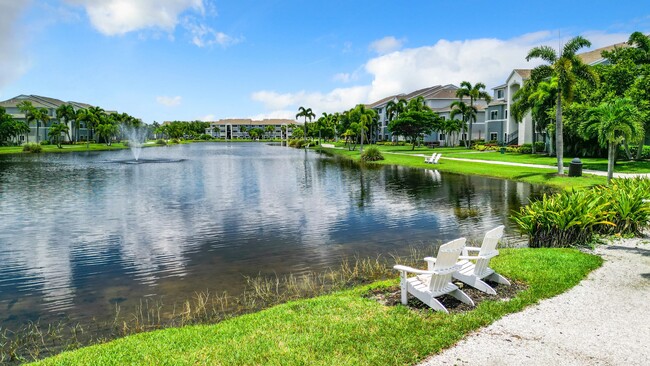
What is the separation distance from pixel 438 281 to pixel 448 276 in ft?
1.17

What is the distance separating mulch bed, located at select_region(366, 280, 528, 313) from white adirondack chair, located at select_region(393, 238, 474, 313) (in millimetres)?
185

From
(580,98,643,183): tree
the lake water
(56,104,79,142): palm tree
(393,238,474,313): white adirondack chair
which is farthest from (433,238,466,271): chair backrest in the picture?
(56,104,79,142): palm tree

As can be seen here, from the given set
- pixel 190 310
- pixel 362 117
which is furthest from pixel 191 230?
pixel 362 117

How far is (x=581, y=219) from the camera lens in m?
13.1

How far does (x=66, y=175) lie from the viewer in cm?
3747

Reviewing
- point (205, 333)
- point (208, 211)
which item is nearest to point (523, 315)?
point (205, 333)

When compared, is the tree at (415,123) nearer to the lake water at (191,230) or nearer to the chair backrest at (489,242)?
the lake water at (191,230)

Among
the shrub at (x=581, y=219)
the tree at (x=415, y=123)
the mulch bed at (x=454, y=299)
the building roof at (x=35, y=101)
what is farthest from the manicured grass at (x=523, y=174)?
the building roof at (x=35, y=101)

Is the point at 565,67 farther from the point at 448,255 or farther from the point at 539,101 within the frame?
the point at 448,255

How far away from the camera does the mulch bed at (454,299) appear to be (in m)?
8.18

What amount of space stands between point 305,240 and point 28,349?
8580mm

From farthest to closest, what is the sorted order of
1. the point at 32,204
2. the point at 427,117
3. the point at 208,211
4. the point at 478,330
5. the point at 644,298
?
1. the point at 427,117
2. the point at 32,204
3. the point at 208,211
4. the point at 644,298
5. the point at 478,330

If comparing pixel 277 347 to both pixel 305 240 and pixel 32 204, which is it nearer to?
pixel 305 240

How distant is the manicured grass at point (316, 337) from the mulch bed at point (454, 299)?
7.5 inches
